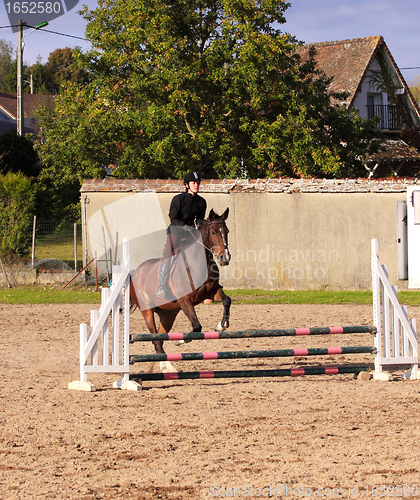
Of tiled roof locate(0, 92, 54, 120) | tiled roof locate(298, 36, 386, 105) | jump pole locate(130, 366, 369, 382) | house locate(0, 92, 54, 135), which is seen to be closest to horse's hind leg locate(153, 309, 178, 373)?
jump pole locate(130, 366, 369, 382)

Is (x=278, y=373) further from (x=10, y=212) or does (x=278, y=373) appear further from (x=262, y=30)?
(x=262, y=30)

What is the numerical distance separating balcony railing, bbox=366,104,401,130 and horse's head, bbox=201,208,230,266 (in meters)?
28.5

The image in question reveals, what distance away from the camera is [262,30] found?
20.7 m

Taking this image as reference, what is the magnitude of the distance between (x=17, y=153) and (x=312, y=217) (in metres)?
18.1

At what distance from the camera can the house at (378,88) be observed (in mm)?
32094

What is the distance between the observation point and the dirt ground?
4.03 m

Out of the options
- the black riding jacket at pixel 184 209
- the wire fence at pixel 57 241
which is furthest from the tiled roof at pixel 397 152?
the black riding jacket at pixel 184 209

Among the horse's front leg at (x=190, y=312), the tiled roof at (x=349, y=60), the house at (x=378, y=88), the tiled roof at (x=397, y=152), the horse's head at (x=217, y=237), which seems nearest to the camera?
the horse's head at (x=217, y=237)

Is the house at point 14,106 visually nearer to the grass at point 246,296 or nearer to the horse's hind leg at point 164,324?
the grass at point 246,296

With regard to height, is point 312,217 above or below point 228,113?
below

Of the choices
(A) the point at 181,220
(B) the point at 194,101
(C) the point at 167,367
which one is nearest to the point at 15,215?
(B) the point at 194,101

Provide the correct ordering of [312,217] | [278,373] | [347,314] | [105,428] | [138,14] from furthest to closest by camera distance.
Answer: [138,14], [312,217], [347,314], [278,373], [105,428]

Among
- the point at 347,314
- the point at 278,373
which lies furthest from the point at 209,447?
the point at 347,314

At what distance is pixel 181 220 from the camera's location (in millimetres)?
8164
